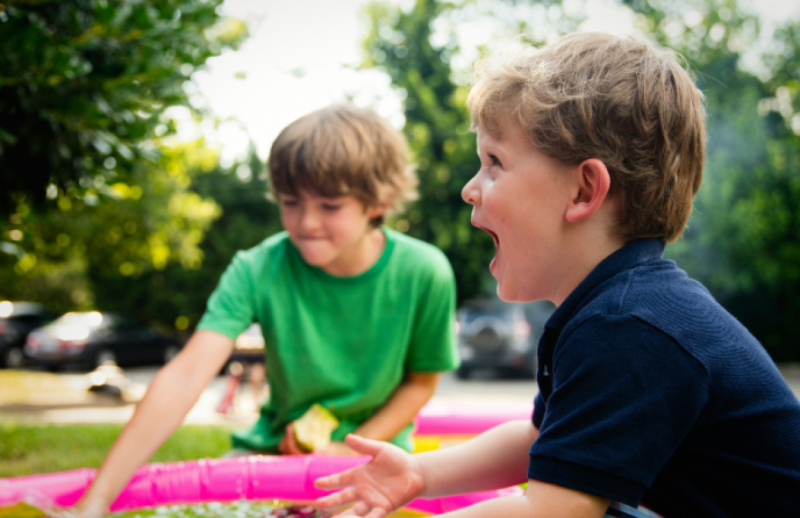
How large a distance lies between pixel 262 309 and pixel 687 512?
5.11 feet

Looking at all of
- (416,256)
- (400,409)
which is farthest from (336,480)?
(416,256)

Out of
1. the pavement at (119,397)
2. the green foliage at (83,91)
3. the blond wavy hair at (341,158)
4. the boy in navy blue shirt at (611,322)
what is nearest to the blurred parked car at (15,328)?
the pavement at (119,397)

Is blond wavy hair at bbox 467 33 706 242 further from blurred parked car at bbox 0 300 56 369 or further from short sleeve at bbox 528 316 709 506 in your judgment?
blurred parked car at bbox 0 300 56 369

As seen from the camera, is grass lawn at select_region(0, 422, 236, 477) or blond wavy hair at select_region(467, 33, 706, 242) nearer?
blond wavy hair at select_region(467, 33, 706, 242)

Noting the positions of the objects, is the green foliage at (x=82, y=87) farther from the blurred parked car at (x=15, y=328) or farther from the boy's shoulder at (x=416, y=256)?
the blurred parked car at (x=15, y=328)

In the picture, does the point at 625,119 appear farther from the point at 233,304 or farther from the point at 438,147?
the point at 438,147

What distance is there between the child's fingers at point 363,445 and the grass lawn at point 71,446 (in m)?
3.24

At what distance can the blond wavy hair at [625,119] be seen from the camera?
1.16 metres

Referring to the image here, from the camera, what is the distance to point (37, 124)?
8.43ft

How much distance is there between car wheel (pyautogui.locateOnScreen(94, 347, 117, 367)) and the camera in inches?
601

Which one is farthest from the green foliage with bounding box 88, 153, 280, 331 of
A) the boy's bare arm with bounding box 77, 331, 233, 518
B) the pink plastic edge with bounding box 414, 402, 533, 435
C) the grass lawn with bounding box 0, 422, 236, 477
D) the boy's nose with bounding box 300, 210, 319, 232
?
the boy's bare arm with bounding box 77, 331, 233, 518

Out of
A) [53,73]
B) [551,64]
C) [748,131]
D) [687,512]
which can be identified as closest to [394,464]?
[687,512]

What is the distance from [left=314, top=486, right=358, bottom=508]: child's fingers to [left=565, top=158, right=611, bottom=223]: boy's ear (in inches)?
31.6

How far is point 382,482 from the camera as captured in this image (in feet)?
4.80
